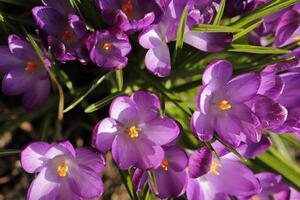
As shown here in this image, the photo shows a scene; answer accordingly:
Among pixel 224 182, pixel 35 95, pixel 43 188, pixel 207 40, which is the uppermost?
pixel 207 40

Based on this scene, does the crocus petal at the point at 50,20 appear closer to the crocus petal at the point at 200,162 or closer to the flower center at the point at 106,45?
the flower center at the point at 106,45

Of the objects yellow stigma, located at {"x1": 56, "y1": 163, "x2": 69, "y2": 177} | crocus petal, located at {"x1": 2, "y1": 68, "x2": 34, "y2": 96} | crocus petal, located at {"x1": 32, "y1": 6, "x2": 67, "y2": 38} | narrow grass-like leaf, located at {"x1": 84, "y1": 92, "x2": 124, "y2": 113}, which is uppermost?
crocus petal, located at {"x1": 32, "y1": 6, "x2": 67, "y2": 38}

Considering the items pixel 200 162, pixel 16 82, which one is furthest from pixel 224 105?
pixel 16 82

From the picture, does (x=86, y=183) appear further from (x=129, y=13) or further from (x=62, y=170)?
(x=129, y=13)

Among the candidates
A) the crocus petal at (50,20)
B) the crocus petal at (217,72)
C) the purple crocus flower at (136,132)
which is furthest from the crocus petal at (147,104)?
the crocus petal at (50,20)

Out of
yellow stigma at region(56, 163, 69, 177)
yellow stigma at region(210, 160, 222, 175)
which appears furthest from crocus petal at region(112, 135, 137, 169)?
yellow stigma at region(210, 160, 222, 175)

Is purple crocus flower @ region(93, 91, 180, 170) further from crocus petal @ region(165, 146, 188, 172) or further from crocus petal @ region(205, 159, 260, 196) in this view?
crocus petal @ region(205, 159, 260, 196)
